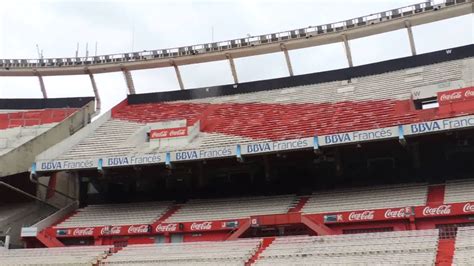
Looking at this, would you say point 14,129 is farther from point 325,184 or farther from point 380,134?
point 380,134

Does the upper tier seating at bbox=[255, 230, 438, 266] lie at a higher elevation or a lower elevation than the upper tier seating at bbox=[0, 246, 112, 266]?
lower

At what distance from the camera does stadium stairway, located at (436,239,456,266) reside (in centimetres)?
1334

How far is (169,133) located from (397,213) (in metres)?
11.2

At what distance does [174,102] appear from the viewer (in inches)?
1180

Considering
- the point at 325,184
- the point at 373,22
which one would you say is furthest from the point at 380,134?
the point at 373,22

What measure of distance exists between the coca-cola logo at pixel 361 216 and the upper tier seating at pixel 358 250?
1063mm

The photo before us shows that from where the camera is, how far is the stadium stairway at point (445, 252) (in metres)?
13.3

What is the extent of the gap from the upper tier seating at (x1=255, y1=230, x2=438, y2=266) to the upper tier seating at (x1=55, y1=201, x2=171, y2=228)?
737cm

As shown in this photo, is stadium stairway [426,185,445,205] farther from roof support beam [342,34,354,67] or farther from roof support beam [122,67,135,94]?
roof support beam [122,67,135,94]

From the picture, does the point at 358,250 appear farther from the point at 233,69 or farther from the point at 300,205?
the point at 233,69

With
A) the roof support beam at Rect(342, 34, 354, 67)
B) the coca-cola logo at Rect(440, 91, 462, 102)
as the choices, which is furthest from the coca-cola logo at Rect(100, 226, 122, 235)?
the roof support beam at Rect(342, 34, 354, 67)

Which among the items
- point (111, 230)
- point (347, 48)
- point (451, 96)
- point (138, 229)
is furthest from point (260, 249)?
point (347, 48)

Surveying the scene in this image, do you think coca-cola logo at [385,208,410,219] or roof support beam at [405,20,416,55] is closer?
coca-cola logo at [385,208,410,219]

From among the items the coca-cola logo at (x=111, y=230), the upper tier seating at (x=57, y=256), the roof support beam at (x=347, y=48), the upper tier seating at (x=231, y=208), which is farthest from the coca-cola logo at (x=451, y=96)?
the upper tier seating at (x=57, y=256)
